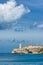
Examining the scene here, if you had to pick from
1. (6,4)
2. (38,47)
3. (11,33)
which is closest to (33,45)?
(38,47)

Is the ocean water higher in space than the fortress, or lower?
lower

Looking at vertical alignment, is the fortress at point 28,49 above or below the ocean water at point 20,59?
above

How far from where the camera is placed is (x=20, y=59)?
418 centimetres

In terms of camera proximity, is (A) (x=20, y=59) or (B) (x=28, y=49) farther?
(A) (x=20, y=59)

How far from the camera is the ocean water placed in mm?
4008

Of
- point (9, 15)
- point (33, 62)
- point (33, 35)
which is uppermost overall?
point (9, 15)

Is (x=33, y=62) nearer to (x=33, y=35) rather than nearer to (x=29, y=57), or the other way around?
(x=29, y=57)

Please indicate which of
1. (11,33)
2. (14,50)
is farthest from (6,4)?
(14,50)

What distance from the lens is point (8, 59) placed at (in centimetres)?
409

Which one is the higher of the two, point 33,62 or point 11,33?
point 11,33

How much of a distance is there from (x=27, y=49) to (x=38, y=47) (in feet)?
0.52

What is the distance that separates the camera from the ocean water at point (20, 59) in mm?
4008

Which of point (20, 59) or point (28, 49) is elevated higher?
point (28, 49)

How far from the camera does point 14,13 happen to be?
3996mm
